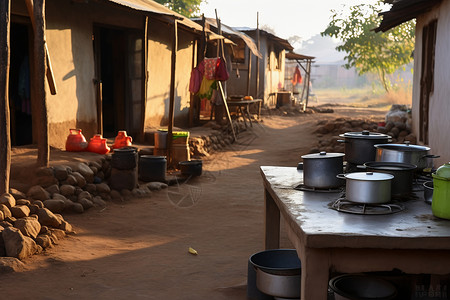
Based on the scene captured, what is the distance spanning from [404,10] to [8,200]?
745 cm

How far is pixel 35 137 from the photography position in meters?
8.23

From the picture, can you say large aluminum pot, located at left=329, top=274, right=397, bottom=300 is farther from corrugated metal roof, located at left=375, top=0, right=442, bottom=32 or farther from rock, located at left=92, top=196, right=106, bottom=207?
corrugated metal roof, located at left=375, top=0, right=442, bottom=32

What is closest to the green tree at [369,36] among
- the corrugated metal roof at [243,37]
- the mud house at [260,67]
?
the mud house at [260,67]

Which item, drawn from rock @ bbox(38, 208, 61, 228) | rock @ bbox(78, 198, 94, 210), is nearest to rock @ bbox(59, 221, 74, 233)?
rock @ bbox(38, 208, 61, 228)

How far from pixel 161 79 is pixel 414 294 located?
359 inches

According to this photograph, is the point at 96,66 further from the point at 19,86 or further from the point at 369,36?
the point at 369,36

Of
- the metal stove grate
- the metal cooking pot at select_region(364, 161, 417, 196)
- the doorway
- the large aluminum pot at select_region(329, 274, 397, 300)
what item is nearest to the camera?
the metal stove grate

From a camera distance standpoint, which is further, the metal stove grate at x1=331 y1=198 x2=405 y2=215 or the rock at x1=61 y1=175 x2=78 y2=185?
the rock at x1=61 y1=175 x2=78 y2=185

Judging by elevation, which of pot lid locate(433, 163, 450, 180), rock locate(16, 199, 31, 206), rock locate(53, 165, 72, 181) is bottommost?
rock locate(16, 199, 31, 206)

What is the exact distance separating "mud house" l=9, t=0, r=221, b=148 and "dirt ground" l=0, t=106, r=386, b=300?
67.0 inches

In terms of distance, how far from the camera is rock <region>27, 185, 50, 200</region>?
624cm

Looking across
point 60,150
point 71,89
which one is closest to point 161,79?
point 71,89

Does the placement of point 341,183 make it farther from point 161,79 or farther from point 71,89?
point 161,79

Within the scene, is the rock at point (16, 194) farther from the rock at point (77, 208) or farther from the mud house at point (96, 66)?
the mud house at point (96, 66)
